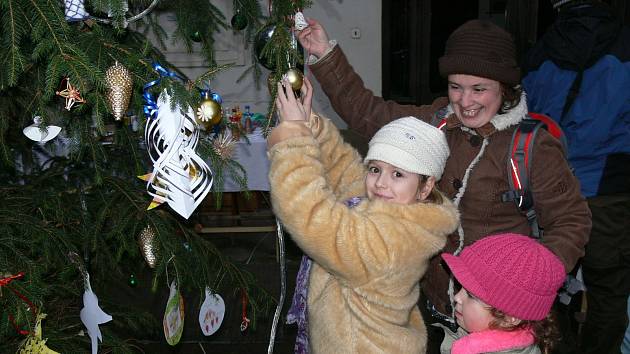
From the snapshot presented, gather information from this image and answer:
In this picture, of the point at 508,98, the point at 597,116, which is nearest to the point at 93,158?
the point at 508,98

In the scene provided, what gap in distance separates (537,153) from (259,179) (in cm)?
298

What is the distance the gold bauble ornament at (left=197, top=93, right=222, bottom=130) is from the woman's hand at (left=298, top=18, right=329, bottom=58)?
0.72 metres

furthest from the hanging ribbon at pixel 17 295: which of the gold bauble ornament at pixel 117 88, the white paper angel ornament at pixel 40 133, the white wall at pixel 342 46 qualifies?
the white wall at pixel 342 46

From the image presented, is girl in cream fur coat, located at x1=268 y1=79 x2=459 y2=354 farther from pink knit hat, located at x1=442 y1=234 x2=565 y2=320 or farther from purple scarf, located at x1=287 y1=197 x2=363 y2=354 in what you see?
pink knit hat, located at x1=442 y1=234 x2=565 y2=320

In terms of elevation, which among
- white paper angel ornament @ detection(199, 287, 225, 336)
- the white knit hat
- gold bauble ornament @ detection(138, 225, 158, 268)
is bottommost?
white paper angel ornament @ detection(199, 287, 225, 336)

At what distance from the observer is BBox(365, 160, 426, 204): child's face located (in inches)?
72.0

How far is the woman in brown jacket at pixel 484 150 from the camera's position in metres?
2.07

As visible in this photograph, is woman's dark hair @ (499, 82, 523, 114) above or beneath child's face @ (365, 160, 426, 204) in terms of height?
above

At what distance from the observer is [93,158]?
1.87 meters

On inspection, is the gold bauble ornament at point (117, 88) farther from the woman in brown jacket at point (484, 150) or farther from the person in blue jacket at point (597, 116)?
the person in blue jacket at point (597, 116)

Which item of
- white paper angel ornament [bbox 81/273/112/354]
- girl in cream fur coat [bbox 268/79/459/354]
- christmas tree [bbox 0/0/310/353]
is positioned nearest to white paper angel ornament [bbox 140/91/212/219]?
christmas tree [bbox 0/0/310/353]

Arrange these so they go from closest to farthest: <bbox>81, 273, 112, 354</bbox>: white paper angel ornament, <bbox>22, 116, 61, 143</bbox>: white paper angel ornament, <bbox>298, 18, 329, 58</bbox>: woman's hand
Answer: <bbox>22, 116, 61, 143</bbox>: white paper angel ornament → <bbox>81, 273, 112, 354</bbox>: white paper angel ornament → <bbox>298, 18, 329, 58</bbox>: woman's hand

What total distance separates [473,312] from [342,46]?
18.9ft

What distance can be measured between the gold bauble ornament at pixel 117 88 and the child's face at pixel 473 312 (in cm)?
107
